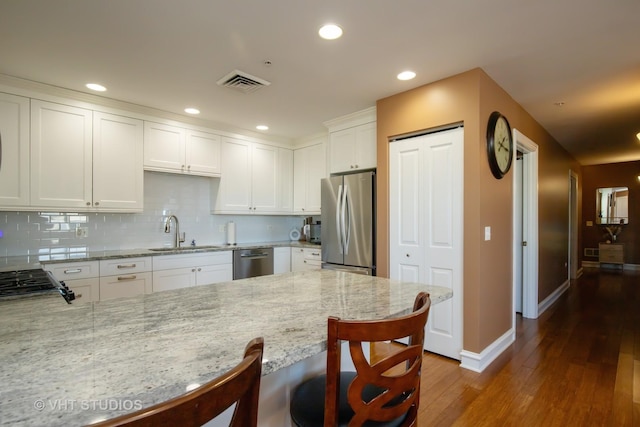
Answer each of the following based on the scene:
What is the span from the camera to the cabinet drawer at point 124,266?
9.53 feet

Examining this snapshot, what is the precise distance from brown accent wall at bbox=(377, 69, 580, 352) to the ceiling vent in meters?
1.23

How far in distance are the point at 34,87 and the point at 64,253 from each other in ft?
5.06

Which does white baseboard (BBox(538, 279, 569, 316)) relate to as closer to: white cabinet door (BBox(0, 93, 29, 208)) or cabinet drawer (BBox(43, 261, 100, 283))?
cabinet drawer (BBox(43, 261, 100, 283))

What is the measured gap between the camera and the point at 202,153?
3.85m

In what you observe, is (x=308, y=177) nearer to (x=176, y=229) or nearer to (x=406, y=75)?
(x=176, y=229)

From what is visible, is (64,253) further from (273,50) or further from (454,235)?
(454,235)

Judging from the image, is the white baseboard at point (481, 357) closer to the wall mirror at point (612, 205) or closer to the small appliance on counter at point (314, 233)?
the small appliance on counter at point (314, 233)

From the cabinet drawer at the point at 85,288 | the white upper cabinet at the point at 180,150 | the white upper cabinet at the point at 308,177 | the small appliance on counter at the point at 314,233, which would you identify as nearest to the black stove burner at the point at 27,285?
the cabinet drawer at the point at 85,288

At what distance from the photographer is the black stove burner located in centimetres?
156

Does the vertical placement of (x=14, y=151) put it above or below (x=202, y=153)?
below

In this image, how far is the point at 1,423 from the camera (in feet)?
1.73

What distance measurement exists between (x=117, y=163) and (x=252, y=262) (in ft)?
5.98

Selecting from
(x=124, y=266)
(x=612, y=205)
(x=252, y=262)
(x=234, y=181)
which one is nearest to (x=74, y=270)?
(x=124, y=266)

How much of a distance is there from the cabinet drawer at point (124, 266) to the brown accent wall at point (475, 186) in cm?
233
